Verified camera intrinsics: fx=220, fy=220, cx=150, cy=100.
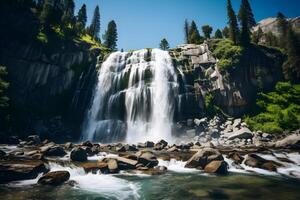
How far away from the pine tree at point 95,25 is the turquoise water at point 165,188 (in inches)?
3011

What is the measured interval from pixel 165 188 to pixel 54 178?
627cm

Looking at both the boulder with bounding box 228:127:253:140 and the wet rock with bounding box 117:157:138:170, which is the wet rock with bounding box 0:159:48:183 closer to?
Result: the wet rock with bounding box 117:157:138:170

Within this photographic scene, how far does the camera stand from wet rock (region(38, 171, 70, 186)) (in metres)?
12.2

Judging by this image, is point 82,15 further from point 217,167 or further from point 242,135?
point 217,167

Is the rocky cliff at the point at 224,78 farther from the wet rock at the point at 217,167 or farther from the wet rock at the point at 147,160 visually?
the wet rock at the point at 217,167

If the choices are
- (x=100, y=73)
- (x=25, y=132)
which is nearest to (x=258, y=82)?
(x=100, y=73)

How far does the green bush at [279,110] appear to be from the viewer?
35.0 meters

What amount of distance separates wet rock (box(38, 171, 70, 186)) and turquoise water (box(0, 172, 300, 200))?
0.45 m

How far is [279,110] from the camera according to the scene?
38938mm

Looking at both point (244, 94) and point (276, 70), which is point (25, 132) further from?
point (276, 70)

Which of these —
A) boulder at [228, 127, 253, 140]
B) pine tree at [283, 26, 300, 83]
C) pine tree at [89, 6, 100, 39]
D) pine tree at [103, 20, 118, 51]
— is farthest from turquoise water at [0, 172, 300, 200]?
pine tree at [89, 6, 100, 39]

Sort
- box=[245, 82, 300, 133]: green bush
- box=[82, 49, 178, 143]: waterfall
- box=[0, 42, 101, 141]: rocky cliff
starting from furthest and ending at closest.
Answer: box=[0, 42, 101, 141]: rocky cliff
box=[82, 49, 178, 143]: waterfall
box=[245, 82, 300, 133]: green bush

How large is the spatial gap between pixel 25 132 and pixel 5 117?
13.2 ft

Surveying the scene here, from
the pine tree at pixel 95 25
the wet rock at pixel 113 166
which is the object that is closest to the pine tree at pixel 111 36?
the pine tree at pixel 95 25
